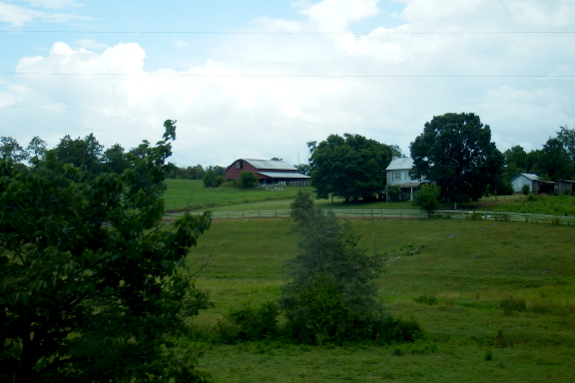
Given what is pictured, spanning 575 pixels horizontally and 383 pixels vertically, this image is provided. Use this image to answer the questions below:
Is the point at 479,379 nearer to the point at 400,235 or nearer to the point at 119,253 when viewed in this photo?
the point at 119,253

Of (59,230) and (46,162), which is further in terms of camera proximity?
(46,162)

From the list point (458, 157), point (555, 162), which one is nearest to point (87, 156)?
point (458, 157)

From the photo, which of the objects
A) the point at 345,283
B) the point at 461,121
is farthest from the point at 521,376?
the point at 461,121

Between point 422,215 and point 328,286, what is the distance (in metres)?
35.1

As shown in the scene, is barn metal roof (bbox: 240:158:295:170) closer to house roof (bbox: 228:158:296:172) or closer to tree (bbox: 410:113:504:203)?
house roof (bbox: 228:158:296:172)

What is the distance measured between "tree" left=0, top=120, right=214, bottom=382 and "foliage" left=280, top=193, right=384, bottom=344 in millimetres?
12433

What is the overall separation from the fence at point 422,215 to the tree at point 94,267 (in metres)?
35.4

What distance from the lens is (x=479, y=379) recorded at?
12.6 m

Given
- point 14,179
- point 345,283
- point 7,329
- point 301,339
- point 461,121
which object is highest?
point 461,121

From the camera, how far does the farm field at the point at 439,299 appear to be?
13836mm

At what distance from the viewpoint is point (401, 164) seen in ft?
251

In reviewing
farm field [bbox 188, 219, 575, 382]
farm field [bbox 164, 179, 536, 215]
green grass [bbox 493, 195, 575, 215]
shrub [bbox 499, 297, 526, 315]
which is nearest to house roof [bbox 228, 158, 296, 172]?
farm field [bbox 164, 179, 536, 215]

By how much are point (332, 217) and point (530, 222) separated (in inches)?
1230

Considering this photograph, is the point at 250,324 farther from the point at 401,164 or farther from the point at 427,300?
the point at 401,164
